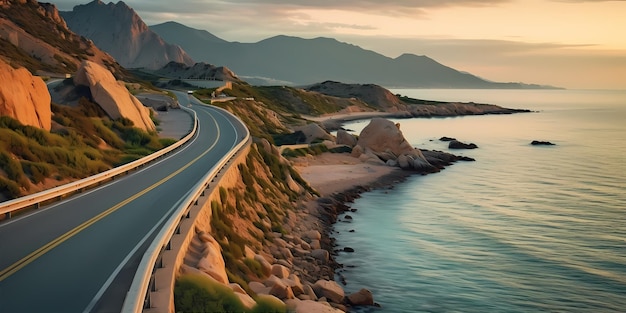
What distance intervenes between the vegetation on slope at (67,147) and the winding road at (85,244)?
2.22 m

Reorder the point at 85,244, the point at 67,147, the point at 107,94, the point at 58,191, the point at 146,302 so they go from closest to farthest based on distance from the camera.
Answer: the point at 146,302 → the point at 85,244 → the point at 58,191 → the point at 67,147 → the point at 107,94

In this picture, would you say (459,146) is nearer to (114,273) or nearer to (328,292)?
(328,292)

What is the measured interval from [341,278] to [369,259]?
4.60 m

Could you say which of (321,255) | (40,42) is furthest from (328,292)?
(40,42)

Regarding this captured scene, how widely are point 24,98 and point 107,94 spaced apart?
39.0 feet

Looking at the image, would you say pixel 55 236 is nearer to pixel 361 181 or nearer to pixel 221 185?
pixel 221 185

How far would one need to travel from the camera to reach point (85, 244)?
17500mm

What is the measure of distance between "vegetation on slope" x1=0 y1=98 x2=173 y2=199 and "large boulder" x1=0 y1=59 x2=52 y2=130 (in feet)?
2.60

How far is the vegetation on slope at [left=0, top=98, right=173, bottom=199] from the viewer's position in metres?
25.4

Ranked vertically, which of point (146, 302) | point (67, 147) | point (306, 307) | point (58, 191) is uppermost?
point (67, 147)

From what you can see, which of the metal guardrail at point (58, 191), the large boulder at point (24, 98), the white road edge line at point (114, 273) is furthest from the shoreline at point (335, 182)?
the large boulder at point (24, 98)

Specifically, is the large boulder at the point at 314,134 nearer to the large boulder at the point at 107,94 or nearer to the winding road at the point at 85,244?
the large boulder at the point at 107,94

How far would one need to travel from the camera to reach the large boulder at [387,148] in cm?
7338

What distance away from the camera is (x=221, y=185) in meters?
28.5
